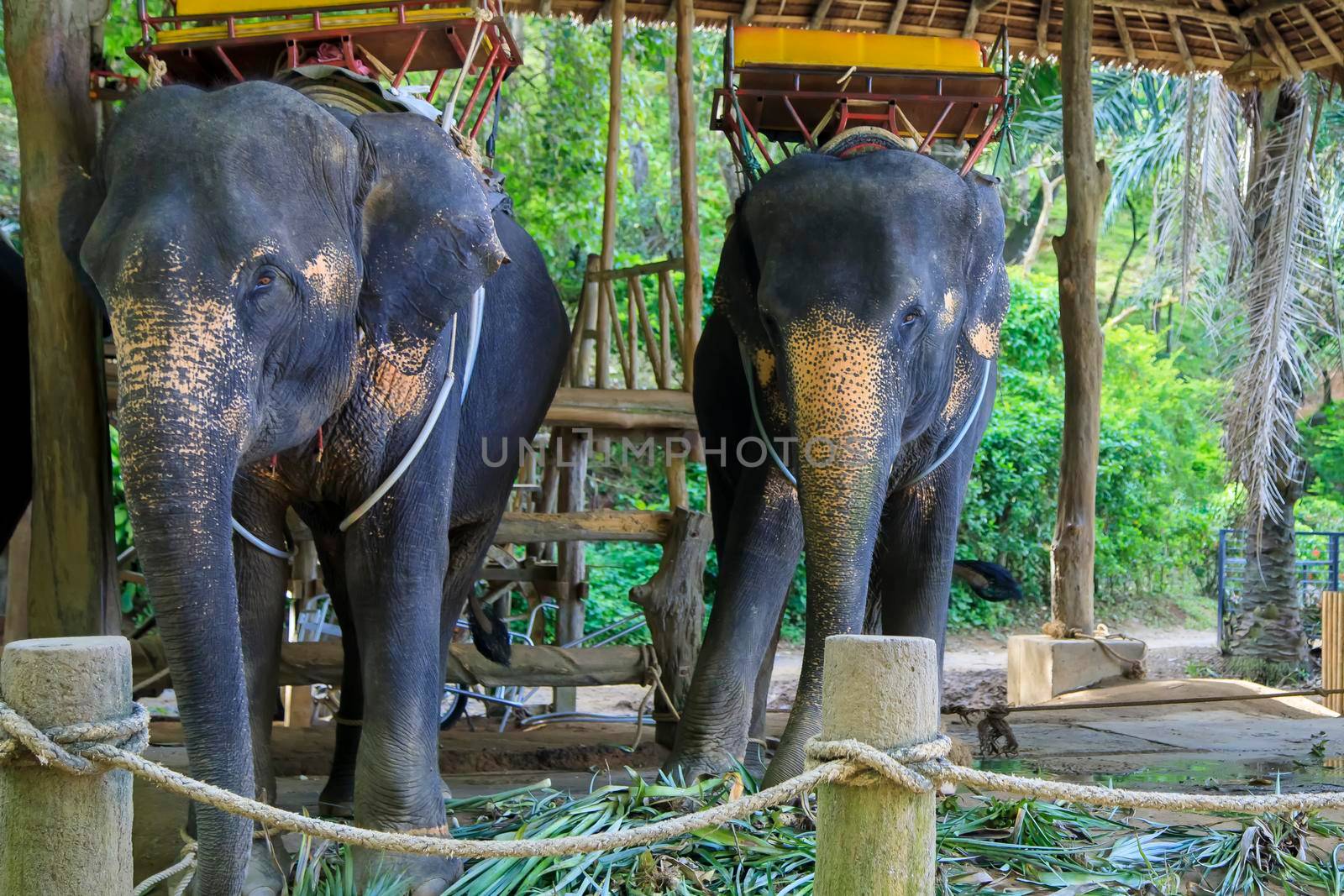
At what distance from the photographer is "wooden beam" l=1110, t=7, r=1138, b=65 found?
27.0 ft

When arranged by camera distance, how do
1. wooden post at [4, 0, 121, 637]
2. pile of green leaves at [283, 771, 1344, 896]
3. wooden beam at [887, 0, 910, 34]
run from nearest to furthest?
1. pile of green leaves at [283, 771, 1344, 896]
2. wooden post at [4, 0, 121, 637]
3. wooden beam at [887, 0, 910, 34]

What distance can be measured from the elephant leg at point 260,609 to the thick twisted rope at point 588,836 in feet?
4.00

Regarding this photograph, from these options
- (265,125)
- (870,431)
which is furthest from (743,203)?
(265,125)

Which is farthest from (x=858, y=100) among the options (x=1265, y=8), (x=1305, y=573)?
(x=1305, y=573)

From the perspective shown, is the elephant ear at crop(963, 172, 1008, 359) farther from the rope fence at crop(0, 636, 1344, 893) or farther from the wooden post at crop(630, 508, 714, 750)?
the rope fence at crop(0, 636, 1344, 893)

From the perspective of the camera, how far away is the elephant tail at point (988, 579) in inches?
235

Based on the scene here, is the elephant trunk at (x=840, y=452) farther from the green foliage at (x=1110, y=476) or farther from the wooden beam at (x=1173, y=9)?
the green foliage at (x=1110, y=476)

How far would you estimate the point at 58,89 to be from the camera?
13.3 feet

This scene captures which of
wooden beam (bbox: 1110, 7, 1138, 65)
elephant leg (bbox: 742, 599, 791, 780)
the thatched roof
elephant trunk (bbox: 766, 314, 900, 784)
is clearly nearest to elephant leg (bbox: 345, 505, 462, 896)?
elephant trunk (bbox: 766, 314, 900, 784)

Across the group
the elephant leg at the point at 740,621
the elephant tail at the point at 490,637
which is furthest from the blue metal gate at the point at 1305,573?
the elephant leg at the point at 740,621

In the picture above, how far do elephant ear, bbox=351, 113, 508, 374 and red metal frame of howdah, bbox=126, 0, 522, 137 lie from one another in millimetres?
499

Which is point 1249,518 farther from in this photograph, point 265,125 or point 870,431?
point 265,125

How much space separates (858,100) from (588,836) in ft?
10.3

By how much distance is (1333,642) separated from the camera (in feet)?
29.2
